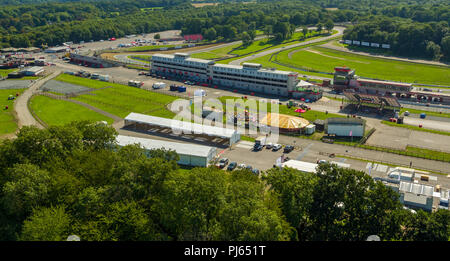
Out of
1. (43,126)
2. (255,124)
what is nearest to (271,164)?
(255,124)

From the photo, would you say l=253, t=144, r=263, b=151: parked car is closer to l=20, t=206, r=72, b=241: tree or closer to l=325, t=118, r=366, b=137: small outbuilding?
l=325, t=118, r=366, b=137: small outbuilding

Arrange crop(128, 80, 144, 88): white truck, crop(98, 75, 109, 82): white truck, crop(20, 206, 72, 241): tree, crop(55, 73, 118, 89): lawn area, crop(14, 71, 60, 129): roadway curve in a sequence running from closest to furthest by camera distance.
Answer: crop(20, 206, 72, 241): tree < crop(14, 71, 60, 129): roadway curve < crop(128, 80, 144, 88): white truck < crop(55, 73, 118, 89): lawn area < crop(98, 75, 109, 82): white truck

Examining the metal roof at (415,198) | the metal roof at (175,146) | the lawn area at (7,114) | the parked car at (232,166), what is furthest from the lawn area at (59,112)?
the metal roof at (415,198)

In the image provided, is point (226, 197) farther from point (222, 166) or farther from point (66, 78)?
point (66, 78)

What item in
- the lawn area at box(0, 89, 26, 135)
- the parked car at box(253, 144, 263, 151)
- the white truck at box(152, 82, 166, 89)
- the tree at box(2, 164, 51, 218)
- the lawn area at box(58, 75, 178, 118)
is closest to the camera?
the tree at box(2, 164, 51, 218)

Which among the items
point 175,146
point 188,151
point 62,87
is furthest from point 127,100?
point 188,151

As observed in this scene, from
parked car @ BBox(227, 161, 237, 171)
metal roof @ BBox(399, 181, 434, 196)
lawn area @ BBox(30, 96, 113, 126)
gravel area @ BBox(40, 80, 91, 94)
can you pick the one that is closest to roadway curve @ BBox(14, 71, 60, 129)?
lawn area @ BBox(30, 96, 113, 126)
